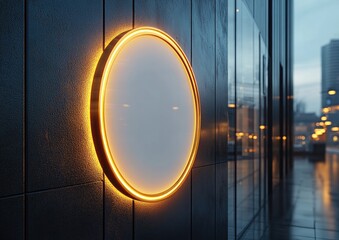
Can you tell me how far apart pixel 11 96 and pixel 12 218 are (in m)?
0.80

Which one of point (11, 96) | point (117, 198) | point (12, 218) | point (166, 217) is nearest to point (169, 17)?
point (117, 198)

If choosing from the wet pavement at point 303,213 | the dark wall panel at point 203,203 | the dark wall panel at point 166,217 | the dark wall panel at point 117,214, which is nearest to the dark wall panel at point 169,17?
the dark wall panel at point 117,214

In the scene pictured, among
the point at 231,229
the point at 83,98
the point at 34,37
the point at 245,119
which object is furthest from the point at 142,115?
the point at 245,119

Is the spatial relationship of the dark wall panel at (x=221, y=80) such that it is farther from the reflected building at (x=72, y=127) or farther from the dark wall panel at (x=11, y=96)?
the dark wall panel at (x=11, y=96)

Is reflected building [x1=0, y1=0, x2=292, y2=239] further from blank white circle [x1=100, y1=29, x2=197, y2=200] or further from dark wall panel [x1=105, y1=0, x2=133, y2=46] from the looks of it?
blank white circle [x1=100, y1=29, x2=197, y2=200]

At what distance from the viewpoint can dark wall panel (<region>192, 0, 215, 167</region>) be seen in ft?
18.0

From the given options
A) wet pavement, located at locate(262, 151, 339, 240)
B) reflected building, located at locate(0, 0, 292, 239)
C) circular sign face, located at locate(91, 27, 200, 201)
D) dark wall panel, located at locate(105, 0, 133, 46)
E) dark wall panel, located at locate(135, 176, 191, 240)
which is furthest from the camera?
wet pavement, located at locate(262, 151, 339, 240)

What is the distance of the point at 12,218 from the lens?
2287 millimetres

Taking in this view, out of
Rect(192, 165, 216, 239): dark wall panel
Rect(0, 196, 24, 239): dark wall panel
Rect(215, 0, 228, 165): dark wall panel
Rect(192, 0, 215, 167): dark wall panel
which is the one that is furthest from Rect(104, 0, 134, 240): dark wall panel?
Rect(215, 0, 228, 165): dark wall panel

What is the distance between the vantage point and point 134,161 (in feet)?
11.5

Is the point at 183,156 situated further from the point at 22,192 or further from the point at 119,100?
the point at 22,192

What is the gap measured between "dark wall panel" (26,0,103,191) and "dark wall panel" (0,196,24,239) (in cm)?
15

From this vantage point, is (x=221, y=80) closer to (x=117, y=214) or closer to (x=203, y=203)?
(x=203, y=203)

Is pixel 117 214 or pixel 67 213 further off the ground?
pixel 67 213
